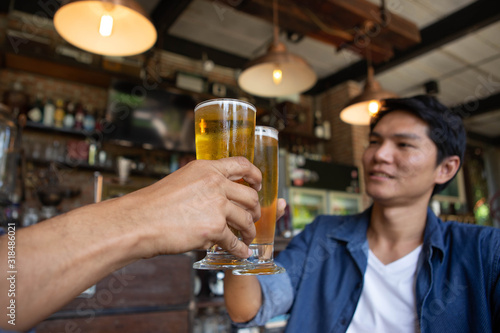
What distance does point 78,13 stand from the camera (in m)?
1.83

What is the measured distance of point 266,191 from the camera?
0.76m

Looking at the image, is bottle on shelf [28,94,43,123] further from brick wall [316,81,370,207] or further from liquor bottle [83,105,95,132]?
brick wall [316,81,370,207]

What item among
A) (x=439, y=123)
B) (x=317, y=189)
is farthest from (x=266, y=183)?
(x=317, y=189)

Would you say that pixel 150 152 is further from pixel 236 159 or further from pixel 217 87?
pixel 236 159

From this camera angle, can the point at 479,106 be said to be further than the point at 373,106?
Yes

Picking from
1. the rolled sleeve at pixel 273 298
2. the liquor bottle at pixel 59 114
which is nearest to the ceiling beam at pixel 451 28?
the liquor bottle at pixel 59 114

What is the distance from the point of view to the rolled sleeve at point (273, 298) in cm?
110

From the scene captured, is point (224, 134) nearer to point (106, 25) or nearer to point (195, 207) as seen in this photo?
point (195, 207)

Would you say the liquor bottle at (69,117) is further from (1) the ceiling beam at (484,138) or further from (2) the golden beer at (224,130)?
(1) the ceiling beam at (484,138)

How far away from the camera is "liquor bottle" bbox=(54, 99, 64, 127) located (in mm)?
3996

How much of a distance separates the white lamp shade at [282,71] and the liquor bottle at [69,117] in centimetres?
242

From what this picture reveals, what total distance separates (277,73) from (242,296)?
1696 millimetres

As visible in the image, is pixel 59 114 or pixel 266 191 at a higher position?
pixel 59 114

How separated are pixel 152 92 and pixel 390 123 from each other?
3797mm
